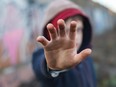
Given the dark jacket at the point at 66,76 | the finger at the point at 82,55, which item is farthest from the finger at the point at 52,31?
the dark jacket at the point at 66,76

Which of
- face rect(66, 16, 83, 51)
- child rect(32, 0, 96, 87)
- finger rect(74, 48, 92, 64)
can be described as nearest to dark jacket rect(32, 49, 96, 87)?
child rect(32, 0, 96, 87)

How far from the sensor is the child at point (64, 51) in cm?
248

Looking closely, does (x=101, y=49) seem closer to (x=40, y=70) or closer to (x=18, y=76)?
(x=18, y=76)

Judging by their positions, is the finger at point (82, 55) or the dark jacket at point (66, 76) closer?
the finger at point (82, 55)

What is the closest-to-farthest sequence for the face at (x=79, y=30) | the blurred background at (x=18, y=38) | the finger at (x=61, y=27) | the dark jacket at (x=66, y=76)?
the finger at (x=61, y=27)
the dark jacket at (x=66, y=76)
the face at (x=79, y=30)
the blurred background at (x=18, y=38)

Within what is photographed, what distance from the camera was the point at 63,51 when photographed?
254cm

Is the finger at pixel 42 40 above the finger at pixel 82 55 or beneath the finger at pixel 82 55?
above

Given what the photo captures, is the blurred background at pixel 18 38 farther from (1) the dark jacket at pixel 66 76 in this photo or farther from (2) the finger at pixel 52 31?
(2) the finger at pixel 52 31

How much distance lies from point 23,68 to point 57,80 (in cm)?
390

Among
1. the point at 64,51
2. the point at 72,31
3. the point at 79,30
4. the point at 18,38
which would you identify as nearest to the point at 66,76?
the point at 79,30

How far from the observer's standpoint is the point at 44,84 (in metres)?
3.06

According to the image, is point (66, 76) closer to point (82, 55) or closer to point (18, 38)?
point (82, 55)

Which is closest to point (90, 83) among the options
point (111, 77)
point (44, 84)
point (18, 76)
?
point (44, 84)

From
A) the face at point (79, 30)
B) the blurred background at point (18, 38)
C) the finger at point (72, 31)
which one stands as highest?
the finger at point (72, 31)
